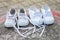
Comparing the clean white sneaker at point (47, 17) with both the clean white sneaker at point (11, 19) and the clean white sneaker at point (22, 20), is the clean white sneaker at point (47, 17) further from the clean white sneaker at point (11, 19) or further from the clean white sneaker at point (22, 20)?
the clean white sneaker at point (11, 19)

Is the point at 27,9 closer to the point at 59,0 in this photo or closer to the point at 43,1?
the point at 43,1

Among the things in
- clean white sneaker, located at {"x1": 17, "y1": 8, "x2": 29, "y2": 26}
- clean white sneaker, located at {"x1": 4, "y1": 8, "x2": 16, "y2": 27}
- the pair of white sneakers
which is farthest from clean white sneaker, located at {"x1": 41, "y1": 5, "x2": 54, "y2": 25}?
clean white sneaker, located at {"x1": 4, "y1": 8, "x2": 16, "y2": 27}

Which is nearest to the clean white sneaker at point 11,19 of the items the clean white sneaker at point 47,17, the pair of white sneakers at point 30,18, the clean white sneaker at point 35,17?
the pair of white sneakers at point 30,18

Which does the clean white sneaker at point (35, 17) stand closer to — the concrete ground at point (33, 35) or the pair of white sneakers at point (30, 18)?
the pair of white sneakers at point (30, 18)

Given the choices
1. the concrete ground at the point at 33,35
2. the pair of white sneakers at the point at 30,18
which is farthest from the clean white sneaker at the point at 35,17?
the concrete ground at the point at 33,35

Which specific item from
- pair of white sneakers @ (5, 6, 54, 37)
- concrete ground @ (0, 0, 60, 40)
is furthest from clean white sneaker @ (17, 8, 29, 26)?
concrete ground @ (0, 0, 60, 40)

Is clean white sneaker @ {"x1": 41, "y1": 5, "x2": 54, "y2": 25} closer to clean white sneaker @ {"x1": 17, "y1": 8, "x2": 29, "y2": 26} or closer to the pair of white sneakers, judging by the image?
the pair of white sneakers

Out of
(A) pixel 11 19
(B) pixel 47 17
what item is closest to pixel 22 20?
(A) pixel 11 19

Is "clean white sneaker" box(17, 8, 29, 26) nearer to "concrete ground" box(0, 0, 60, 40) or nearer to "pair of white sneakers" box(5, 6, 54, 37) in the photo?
"pair of white sneakers" box(5, 6, 54, 37)

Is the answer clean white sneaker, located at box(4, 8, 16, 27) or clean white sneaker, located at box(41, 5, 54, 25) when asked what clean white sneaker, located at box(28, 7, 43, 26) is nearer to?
clean white sneaker, located at box(41, 5, 54, 25)

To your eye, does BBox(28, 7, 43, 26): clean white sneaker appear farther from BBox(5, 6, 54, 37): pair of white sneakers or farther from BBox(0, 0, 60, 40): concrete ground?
BBox(0, 0, 60, 40): concrete ground

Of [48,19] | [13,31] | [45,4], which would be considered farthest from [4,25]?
[45,4]

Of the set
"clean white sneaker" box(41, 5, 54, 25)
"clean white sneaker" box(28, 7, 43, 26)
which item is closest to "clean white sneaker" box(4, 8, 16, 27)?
"clean white sneaker" box(28, 7, 43, 26)

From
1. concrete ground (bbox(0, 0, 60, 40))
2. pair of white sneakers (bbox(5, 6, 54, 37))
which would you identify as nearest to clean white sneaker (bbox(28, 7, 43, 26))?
pair of white sneakers (bbox(5, 6, 54, 37))
